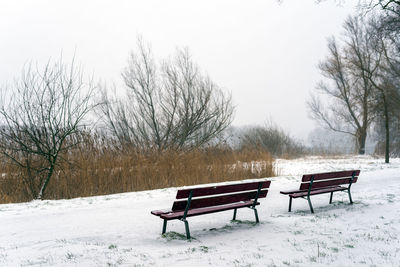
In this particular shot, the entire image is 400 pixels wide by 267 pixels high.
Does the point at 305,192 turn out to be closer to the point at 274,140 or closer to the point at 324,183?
the point at 324,183

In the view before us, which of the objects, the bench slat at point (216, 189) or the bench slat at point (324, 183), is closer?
the bench slat at point (216, 189)

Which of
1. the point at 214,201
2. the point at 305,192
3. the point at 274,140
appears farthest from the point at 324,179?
the point at 274,140

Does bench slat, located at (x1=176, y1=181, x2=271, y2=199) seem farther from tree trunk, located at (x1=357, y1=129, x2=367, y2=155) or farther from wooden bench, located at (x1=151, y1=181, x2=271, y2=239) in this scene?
tree trunk, located at (x1=357, y1=129, x2=367, y2=155)

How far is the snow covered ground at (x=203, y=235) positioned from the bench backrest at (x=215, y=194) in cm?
42

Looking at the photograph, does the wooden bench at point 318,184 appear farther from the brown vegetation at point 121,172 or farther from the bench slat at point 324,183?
the brown vegetation at point 121,172

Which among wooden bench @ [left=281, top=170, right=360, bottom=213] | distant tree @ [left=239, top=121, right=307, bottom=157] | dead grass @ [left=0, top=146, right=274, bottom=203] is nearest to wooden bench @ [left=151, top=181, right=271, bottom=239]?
wooden bench @ [left=281, top=170, right=360, bottom=213]

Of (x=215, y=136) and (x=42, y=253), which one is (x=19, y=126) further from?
(x=215, y=136)

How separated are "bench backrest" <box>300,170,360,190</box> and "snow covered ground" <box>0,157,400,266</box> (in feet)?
1.57

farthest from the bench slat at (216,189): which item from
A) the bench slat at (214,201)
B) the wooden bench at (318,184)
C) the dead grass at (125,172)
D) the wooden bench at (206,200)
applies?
the dead grass at (125,172)

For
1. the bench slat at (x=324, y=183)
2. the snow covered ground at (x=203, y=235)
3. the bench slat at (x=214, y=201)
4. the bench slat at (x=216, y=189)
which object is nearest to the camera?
the snow covered ground at (x=203, y=235)

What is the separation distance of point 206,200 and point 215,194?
154 millimetres

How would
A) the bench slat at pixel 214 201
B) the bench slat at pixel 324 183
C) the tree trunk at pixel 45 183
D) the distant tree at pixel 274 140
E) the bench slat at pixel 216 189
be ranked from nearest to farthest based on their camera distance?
the bench slat at pixel 216 189 < the bench slat at pixel 214 201 < the bench slat at pixel 324 183 < the tree trunk at pixel 45 183 < the distant tree at pixel 274 140

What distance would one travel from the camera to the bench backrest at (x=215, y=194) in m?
4.41

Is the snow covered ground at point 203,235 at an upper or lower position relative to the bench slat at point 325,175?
lower
